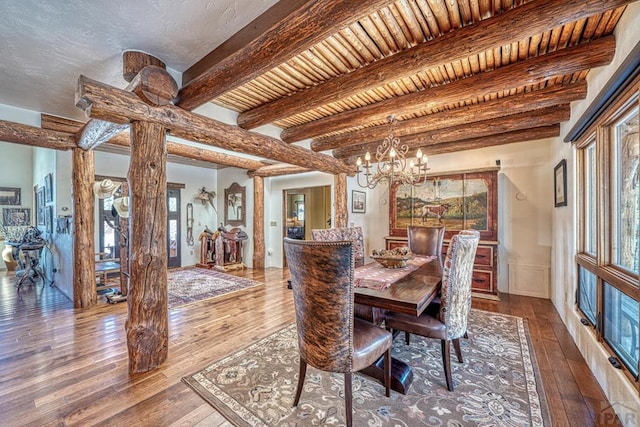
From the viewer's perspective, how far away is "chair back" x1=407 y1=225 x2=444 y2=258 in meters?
3.73

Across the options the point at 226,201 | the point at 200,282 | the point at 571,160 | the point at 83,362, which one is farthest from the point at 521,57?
the point at 226,201

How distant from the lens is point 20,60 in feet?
7.13

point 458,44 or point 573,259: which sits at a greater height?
point 458,44

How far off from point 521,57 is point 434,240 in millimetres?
2322

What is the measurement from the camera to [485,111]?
2.98m

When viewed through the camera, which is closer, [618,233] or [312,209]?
[618,233]

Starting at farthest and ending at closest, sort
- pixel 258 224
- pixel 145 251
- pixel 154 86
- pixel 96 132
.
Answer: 1. pixel 258 224
2. pixel 96 132
3. pixel 145 251
4. pixel 154 86

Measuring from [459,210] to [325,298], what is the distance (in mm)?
3909

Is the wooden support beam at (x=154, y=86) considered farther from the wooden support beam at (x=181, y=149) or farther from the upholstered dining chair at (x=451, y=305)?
the upholstered dining chair at (x=451, y=305)

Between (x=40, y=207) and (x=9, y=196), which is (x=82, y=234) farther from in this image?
(x=9, y=196)

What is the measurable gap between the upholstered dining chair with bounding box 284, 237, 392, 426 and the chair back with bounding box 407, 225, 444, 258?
7.87 ft

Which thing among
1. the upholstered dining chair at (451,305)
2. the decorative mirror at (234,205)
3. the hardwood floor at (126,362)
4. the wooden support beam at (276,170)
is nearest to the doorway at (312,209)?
the decorative mirror at (234,205)

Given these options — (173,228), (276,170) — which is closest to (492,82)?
(276,170)

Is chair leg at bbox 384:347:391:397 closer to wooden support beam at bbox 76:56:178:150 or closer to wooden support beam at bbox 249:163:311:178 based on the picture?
wooden support beam at bbox 76:56:178:150
